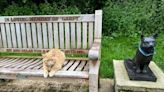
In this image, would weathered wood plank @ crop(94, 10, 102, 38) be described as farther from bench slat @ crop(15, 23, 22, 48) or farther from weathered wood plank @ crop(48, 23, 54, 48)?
bench slat @ crop(15, 23, 22, 48)

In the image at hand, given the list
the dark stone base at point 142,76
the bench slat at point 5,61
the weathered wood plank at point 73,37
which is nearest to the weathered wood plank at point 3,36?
the bench slat at point 5,61

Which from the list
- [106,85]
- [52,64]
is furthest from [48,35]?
[106,85]

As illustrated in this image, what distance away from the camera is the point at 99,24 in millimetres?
3266

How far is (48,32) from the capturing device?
11.3 feet

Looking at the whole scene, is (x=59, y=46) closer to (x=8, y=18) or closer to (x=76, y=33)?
(x=76, y=33)

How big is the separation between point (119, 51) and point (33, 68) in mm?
2303

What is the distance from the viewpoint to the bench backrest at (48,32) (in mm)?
3334


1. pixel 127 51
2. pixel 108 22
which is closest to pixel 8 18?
pixel 127 51

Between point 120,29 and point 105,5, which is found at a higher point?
point 105,5

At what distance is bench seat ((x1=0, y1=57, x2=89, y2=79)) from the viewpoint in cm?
270

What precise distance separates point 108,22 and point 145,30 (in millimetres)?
879

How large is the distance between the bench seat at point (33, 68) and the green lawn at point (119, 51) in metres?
0.92

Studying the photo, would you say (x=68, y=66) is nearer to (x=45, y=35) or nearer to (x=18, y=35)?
(x=45, y=35)

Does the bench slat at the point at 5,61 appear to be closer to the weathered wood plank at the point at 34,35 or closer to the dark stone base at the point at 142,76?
the weathered wood plank at the point at 34,35
